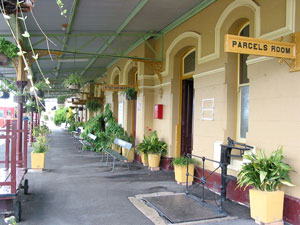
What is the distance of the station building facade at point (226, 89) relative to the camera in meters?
4.55

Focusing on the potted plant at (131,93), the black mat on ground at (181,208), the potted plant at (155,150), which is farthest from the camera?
the potted plant at (131,93)

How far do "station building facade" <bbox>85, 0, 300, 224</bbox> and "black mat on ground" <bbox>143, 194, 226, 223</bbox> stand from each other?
875 mm

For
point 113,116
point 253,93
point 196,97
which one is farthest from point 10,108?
point 253,93

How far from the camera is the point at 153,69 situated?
9.09 m

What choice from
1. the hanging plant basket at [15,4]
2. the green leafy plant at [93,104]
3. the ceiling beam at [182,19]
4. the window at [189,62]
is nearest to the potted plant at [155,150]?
the window at [189,62]

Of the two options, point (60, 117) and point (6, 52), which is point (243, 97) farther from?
point (60, 117)

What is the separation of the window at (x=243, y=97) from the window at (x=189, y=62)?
6.57 feet

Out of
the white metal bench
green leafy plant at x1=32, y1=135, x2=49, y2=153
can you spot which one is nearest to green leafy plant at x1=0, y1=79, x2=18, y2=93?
green leafy plant at x1=32, y1=135, x2=49, y2=153

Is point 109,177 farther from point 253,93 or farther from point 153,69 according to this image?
point 253,93

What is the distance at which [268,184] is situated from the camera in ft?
14.2

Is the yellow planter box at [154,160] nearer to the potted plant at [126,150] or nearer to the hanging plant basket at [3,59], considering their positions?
the potted plant at [126,150]

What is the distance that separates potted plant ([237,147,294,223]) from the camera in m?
4.25

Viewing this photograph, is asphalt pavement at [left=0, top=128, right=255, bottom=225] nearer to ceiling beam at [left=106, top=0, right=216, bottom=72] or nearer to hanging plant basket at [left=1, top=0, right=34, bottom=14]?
hanging plant basket at [left=1, top=0, right=34, bottom=14]

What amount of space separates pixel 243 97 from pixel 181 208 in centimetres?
267
